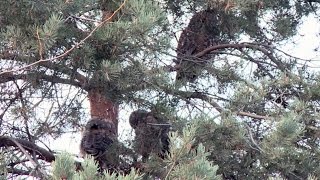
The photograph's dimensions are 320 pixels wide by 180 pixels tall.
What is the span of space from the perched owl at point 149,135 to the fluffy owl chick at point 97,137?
0.86 feet

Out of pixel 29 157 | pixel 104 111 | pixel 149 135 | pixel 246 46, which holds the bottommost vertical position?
pixel 29 157

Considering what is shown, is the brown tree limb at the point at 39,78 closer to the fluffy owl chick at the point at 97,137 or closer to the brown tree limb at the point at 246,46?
the fluffy owl chick at the point at 97,137

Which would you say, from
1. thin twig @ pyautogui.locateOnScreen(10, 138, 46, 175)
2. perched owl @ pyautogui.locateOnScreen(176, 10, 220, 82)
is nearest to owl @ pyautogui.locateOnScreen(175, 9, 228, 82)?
perched owl @ pyautogui.locateOnScreen(176, 10, 220, 82)

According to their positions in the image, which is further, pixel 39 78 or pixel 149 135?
pixel 149 135

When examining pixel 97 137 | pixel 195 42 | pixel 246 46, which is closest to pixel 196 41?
pixel 195 42

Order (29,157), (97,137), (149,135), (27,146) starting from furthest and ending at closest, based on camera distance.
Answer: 1. (97,137)
2. (149,135)
3. (27,146)
4. (29,157)

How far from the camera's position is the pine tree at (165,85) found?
2.52 meters

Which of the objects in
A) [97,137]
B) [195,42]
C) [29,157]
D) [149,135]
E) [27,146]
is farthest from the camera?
[195,42]

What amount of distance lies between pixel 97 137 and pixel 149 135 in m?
0.44

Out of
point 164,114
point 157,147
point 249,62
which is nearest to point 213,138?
point 164,114

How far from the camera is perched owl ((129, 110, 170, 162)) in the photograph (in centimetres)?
364

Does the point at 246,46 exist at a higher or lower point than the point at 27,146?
higher

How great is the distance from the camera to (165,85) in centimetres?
343

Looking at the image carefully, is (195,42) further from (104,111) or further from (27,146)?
(27,146)
